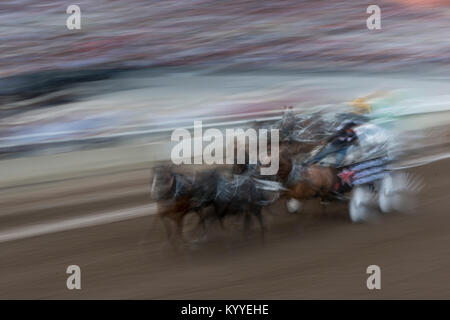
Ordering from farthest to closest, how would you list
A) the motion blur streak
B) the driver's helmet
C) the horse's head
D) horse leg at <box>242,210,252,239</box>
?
1. the driver's helmet
2. horse leg at <box>242,210,252,239</box>
3. the motion blur streak
4. the horse's head

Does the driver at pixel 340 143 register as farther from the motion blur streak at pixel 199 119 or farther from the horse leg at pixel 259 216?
the horse leg at pixel 259 216

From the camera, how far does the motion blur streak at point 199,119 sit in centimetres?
433

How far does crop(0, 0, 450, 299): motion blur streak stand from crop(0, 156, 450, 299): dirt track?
13 millimetres

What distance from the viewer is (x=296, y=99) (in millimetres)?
11469

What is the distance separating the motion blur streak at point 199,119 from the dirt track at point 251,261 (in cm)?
1

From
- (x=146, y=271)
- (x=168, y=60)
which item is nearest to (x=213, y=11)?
(x=168, y=60)

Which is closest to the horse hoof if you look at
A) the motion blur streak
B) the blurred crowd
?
the motion blur streak

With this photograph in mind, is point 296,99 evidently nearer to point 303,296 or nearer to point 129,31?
point 129,31

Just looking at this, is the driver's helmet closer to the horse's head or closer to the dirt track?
the dirt track

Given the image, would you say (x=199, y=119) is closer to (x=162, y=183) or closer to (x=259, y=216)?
(x=259, y=216)

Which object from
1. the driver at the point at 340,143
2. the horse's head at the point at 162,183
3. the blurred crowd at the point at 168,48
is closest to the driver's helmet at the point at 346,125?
the driver at the point at 340,143

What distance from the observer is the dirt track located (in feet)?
13.4

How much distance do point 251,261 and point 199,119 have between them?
5783 millimetres

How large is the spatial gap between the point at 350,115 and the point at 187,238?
4.66 ft
